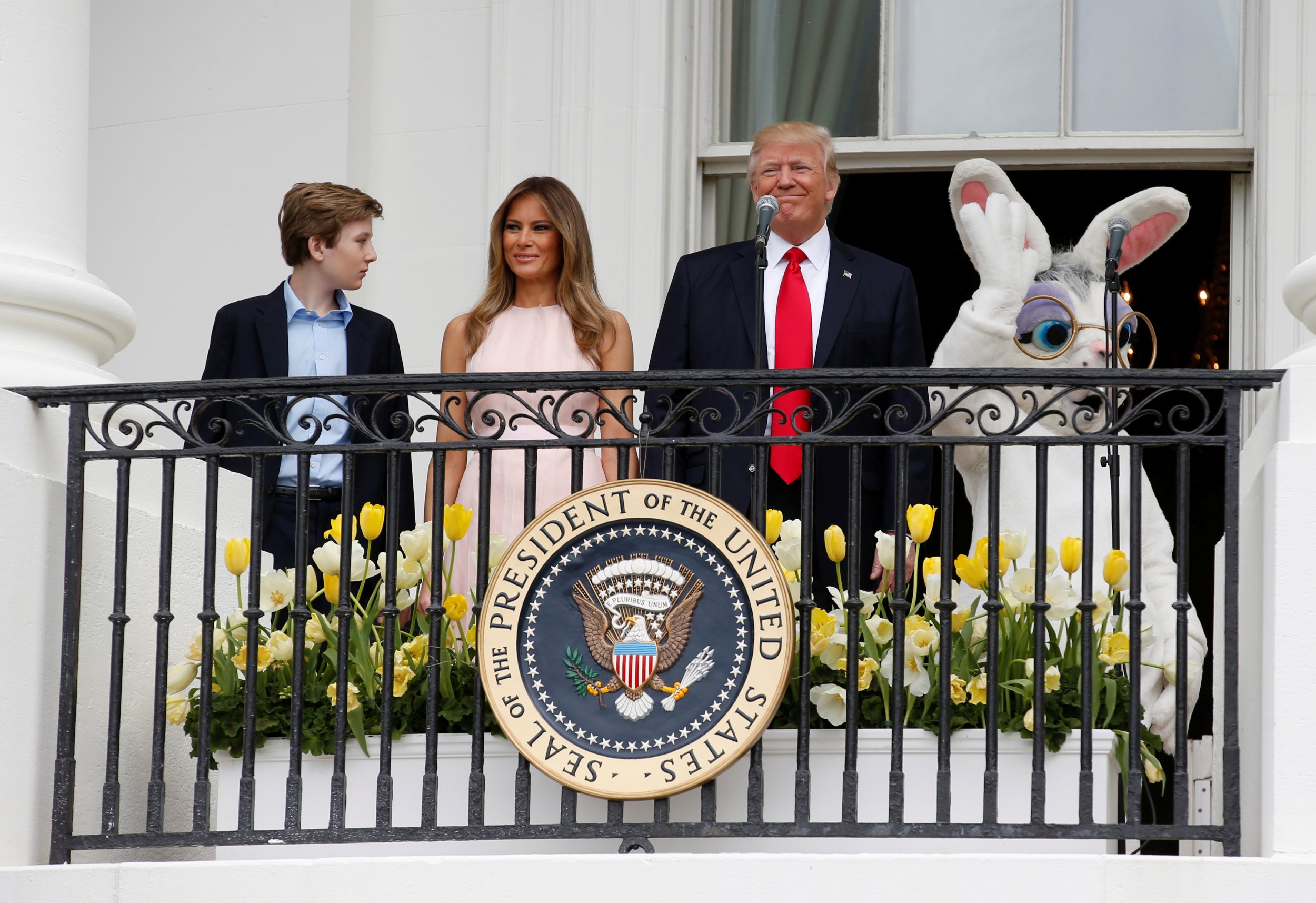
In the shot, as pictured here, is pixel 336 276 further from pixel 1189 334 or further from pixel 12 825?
pixel 1189 334

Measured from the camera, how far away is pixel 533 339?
223 inches

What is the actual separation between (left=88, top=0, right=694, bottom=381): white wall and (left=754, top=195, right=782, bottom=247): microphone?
2.25 meters

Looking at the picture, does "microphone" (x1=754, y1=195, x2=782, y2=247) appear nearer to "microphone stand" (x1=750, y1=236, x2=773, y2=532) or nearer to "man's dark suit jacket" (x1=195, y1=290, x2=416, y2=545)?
"microphone stand" (x1=750, y1=236, x2=773, y2=532)

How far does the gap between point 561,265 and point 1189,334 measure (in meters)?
3.86

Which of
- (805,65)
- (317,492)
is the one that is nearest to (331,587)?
(317,492)

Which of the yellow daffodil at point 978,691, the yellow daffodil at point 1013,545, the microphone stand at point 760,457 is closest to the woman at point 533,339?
the microphone stand at point 760,457

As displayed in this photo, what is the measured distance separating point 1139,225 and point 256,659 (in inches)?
111

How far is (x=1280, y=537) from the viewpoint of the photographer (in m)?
4.33

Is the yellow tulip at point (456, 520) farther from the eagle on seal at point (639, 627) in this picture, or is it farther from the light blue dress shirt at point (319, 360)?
the light blue dress shirt at point (319, 360)

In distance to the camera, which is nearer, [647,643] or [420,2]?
[647,643]

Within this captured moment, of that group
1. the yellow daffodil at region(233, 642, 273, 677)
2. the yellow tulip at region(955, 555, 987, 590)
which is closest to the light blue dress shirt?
the yellow daffodil at region(233, 642, 273, 677)

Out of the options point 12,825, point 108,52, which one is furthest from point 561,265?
point 108,52

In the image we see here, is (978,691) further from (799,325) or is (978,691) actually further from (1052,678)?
(799,325)

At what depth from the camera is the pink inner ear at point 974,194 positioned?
5766 mm
